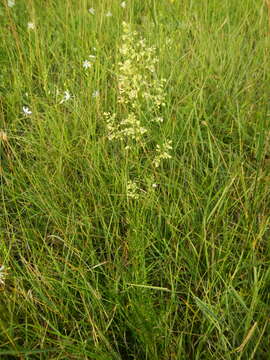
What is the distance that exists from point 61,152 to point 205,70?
37.8 inches

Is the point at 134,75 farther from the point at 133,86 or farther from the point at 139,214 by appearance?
the point at 139,214

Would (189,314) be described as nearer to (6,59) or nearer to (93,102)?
(93,102)

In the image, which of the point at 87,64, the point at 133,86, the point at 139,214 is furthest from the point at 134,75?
the point at 87,64

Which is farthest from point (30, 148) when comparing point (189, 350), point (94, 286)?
point (189, 350)

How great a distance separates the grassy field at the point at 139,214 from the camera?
1117 mm

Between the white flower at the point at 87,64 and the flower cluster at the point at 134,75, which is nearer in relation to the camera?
the flower cluster at the point at 134,75

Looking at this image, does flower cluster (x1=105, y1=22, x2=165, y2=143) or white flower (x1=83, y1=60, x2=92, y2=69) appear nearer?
flower cluster (x1=105, y1=22, x2=165, y2=143)

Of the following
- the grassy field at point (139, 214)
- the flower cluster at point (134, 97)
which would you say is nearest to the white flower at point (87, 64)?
the grassy field at point (139, 214)

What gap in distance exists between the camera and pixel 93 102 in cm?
192

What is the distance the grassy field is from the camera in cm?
112

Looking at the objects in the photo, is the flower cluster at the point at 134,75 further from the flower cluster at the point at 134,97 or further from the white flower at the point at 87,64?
the white flower at the point at 87,64

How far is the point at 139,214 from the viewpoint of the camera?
1.41 metres

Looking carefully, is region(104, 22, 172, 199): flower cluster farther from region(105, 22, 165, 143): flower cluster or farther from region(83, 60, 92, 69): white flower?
region(83, 60, 92, 69): white flower

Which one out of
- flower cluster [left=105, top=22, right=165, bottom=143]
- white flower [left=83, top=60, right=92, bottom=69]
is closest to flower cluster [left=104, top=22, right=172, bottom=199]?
flower cluster [left=105, top=22, right=165, bottom=143]
